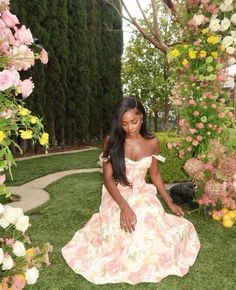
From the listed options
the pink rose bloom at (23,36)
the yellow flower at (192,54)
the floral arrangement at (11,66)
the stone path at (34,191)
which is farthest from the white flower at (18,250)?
the stone path at (34,191)

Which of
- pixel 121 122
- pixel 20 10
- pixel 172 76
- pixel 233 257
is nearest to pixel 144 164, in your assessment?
pixel 121 122

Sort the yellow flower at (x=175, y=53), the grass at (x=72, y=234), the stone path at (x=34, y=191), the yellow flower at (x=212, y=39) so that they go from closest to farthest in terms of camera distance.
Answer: the grass at (x=72, y=234) → the yellow flower at (x=212, y=39) → the yellow flower at (x=175, y=53) → the stone path at (x=34, y=191)

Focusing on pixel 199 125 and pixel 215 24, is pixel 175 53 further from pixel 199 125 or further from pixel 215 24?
pixel 199 125

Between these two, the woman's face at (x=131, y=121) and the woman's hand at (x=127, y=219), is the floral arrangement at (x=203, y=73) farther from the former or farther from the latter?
the woman's hand at (x=127, y=219)

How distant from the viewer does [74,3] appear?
16.1 meters

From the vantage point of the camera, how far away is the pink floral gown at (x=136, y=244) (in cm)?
371

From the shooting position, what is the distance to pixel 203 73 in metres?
5.30

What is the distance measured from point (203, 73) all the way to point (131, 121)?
77.6 inches

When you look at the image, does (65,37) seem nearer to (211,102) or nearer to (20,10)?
(20,10)

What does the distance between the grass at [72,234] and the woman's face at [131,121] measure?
1387 mm

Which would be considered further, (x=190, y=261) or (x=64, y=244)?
(x=64, y=244)

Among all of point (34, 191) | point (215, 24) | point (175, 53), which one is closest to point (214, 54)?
point (215, 24)

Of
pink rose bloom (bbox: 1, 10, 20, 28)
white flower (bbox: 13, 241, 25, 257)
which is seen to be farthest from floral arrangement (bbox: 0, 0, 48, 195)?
white flower (bbox: 13, 241, 25, 257)

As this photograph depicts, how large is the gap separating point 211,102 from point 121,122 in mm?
1963
